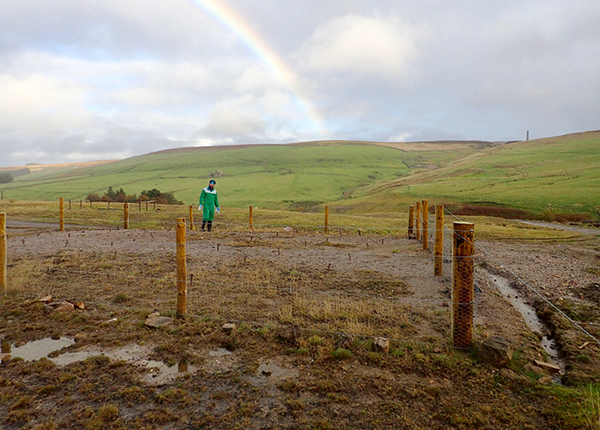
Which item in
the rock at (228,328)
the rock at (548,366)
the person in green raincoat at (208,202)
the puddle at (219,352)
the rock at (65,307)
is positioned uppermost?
the person in green raincoat at (208,202)

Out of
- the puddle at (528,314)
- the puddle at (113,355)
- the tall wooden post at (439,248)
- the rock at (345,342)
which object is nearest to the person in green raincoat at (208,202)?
the tall wooden post at (439,248)

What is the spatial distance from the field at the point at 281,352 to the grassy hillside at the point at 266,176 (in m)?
46.2

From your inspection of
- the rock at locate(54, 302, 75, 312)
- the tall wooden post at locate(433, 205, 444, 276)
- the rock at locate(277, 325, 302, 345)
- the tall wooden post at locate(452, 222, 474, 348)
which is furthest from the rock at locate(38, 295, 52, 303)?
the tall wooden post at locate(433, 205, 444, 276)

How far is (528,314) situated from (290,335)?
228 inches

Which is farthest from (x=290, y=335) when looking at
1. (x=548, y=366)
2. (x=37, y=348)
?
(x=37, y=348)

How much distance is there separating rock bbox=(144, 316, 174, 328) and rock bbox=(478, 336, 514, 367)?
212 inches

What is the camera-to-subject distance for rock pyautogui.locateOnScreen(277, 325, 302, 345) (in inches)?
240

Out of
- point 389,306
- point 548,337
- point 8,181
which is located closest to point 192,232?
point 389,306

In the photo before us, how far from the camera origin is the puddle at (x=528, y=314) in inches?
248

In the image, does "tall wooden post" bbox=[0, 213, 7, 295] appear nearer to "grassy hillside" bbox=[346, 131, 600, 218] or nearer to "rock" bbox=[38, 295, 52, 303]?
"rock" bbox=[38, 295, 52, 303]

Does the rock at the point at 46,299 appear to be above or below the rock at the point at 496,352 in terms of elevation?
above

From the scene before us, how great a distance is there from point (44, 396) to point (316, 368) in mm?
3545

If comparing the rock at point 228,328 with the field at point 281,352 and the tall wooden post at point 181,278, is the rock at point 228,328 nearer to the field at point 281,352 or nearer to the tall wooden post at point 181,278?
the field at point 281,352

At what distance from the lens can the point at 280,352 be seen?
5.80 metres
